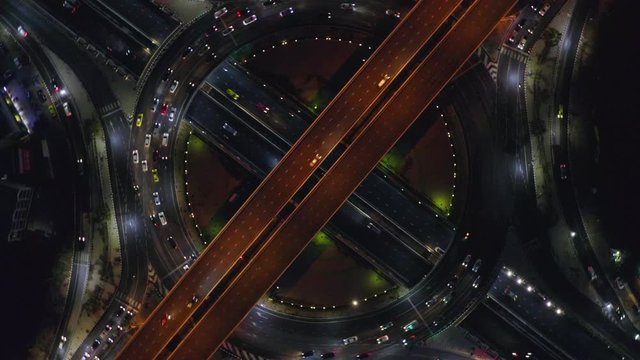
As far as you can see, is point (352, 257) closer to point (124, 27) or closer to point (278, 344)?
point (278, 344)

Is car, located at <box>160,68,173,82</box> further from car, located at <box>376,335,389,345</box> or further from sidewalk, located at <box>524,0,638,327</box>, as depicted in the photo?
sidewalk, located at <box>524,0,638,327</box>

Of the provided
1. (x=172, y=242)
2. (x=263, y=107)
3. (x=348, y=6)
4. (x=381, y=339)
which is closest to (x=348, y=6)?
(x=348, y=6)

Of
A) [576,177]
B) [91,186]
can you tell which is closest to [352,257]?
[576,177]

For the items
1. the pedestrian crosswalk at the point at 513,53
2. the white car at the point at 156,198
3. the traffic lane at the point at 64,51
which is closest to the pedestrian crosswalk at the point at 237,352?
the white car at the point at 156,198

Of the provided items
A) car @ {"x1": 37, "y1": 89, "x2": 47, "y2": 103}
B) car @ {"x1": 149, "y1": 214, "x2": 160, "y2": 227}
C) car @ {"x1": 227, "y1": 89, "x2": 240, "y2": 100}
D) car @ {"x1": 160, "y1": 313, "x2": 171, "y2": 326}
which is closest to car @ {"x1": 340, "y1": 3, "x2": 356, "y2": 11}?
car @ {"x1": 227, "y1": 89, "x2": 240, "y2": 100}

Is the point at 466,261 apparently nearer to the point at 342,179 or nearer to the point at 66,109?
the point at 342,179

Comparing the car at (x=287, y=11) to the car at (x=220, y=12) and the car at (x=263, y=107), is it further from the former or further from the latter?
the car at (x=263, y=107)
